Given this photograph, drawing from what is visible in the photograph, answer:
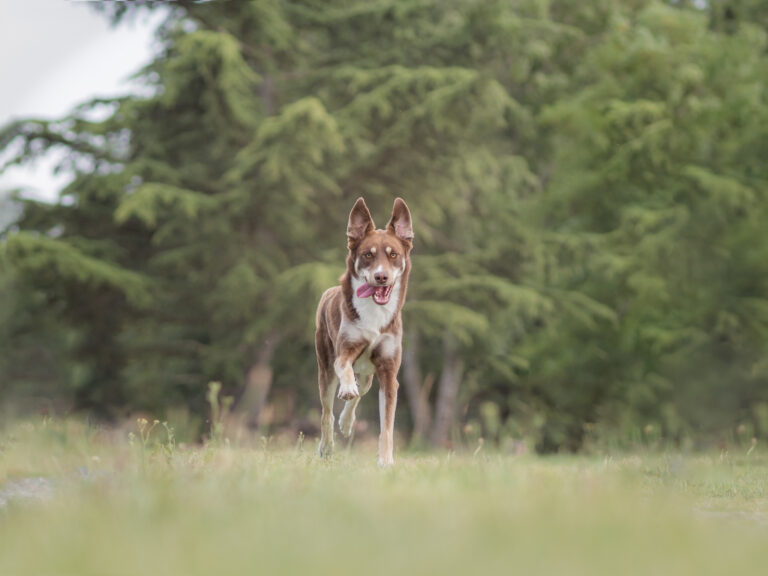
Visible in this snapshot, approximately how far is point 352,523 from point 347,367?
3.23 m

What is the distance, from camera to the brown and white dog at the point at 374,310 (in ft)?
23.5

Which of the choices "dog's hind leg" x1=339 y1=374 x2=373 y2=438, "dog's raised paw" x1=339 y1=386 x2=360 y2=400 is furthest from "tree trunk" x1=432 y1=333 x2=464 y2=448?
"dog's raised paw" x1=339 y1=386 x2=360 y2=400

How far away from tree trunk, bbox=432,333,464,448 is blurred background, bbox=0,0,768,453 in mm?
80

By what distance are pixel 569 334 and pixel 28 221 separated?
13.0 metres

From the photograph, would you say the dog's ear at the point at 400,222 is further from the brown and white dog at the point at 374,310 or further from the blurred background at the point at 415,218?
the blurred background at the point at 415,218

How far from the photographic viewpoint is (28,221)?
20078mm

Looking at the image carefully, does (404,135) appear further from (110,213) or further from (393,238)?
(393,238)

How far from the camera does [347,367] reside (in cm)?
704

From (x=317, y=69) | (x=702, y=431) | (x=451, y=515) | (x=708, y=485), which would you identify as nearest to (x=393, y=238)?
(x=708, y=485)

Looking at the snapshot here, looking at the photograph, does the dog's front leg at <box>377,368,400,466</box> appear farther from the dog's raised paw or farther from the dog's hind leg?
the dog's raised paw

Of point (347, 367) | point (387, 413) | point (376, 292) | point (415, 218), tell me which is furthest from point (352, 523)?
point (415, 218)

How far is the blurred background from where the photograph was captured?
1977cm

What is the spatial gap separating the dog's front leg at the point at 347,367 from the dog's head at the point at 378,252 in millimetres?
414

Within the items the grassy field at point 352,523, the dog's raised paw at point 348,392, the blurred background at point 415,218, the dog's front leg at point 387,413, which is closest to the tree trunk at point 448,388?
the blurred background at point 415,218
